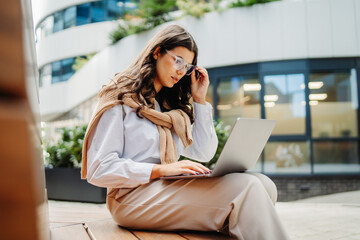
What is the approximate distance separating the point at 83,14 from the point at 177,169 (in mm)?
15991

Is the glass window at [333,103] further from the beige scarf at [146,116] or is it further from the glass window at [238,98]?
the beige scarf at [146,116]

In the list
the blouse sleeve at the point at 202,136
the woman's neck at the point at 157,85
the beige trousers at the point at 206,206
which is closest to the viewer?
the beige trousers at the point at 206,206

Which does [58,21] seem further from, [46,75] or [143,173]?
[143,173]

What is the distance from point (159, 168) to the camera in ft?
4.54

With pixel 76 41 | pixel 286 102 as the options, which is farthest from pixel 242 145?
pixel 76 41

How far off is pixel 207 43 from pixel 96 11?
9723mm

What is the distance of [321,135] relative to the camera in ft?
23.4

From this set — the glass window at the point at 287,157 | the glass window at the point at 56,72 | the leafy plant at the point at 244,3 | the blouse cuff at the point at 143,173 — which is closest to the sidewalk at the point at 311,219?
the blouse cuff at the point at 143,173

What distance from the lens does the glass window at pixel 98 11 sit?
50.2ft

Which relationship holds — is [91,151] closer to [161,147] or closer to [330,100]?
A: [161,147]

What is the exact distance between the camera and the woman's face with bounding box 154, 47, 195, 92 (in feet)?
5.74

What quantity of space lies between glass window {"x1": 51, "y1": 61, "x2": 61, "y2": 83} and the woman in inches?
624

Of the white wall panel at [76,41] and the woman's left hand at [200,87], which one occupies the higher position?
the white wall panel at [76,41]

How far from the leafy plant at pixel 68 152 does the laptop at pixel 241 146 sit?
379 centimetres
